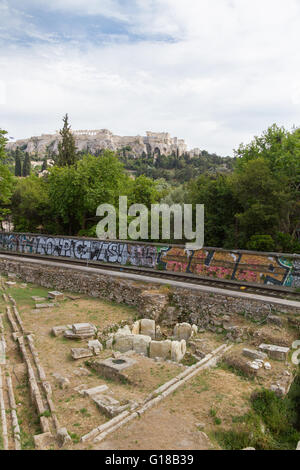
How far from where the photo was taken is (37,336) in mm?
13938

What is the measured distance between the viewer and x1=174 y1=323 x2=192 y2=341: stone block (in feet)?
48.3

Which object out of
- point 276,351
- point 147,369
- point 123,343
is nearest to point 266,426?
point 276,351

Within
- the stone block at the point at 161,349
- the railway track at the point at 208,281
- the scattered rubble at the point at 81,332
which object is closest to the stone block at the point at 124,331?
the scattered rubble at the point at 81,332

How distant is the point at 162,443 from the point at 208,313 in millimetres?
9180

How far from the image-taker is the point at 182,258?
74.9ft

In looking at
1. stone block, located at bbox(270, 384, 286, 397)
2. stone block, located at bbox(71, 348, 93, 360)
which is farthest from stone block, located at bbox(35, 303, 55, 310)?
stone block, located at bbox(270, 384, 286, 397)

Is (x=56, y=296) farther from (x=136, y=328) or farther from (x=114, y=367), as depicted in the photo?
(x=114, y=367)

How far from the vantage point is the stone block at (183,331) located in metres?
14.7

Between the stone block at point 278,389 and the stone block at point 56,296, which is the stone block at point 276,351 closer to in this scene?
the stone block at point 278,389

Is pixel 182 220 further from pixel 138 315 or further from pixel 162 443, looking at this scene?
pixel 162 443

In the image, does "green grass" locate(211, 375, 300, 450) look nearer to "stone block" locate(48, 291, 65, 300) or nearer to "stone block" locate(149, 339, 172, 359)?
"stone block" locate(149, 339, 172, 359)

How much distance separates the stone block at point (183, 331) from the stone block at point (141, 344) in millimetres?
2168

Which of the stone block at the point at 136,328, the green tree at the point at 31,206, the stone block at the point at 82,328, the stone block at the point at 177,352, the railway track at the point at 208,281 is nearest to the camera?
the stone block at the point at 177,352

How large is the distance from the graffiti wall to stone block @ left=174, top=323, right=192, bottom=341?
21.6 feet
